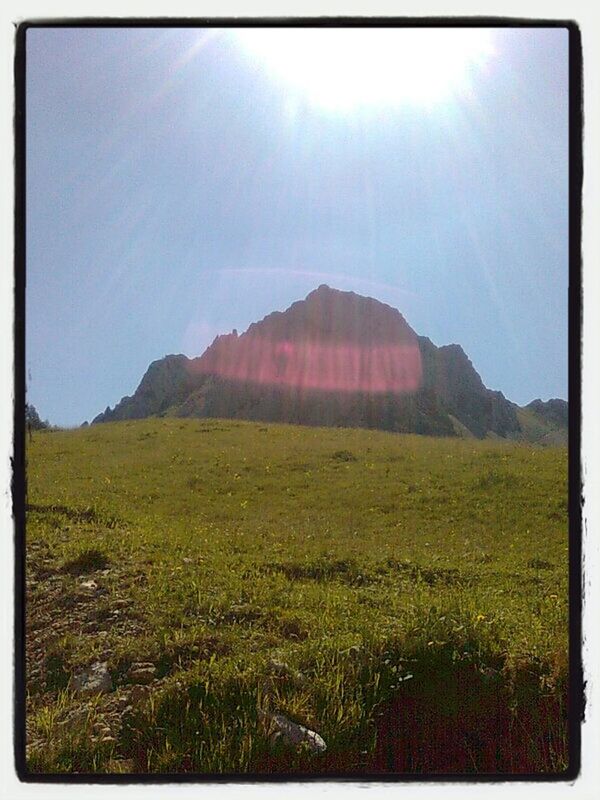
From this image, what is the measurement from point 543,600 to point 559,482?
2.87m

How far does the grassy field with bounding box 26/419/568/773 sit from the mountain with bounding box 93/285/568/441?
0.43 metres

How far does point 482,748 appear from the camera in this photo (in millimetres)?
3670

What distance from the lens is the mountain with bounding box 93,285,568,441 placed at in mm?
8070

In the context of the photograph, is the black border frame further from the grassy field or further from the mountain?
the mountain

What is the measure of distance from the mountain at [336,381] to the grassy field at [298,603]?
43cm

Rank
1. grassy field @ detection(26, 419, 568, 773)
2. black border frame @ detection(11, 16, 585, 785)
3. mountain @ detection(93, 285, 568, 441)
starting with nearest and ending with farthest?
1. black border frame @ detection(11, 16, 585, 785)
2. grassy field @ detection(26, 419, 568, 773)
3. mountain @ detection(93, 285, 568, 441)

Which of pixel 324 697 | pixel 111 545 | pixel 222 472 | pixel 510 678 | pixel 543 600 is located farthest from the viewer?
pixel 222 472

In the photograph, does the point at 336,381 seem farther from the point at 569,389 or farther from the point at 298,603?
the point at 569,389

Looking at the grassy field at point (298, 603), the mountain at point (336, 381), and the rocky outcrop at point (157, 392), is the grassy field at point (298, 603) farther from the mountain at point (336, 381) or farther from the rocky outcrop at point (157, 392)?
the mountain at point (336, 381)

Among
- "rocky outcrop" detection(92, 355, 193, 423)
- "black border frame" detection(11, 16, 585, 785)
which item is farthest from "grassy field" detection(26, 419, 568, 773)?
"black border frame" detection(11, 16, 585, 785)

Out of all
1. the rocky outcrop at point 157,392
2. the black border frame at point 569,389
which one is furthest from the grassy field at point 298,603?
the black border frame at point 569,389

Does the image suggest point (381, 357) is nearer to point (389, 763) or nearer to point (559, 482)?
point (559, 482)

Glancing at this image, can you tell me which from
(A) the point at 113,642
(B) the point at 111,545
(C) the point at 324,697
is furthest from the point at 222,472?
(C) the point at 324,697

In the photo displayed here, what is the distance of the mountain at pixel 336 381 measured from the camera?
8070mm
